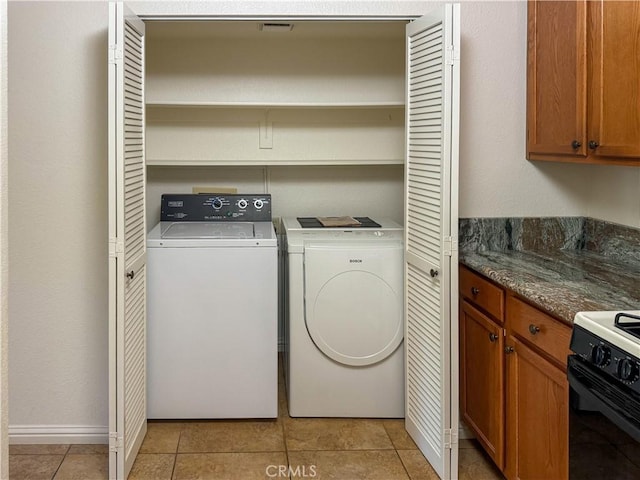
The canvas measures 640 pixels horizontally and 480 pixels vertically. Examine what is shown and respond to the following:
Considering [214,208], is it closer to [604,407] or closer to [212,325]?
[212,325]

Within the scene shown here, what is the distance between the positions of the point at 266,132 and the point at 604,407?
9.18 ft

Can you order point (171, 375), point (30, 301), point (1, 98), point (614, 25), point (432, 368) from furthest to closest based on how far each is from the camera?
point (171, 375) < point (30, 301) < point (432, 368) < point (614, 25) < point (1, 98)

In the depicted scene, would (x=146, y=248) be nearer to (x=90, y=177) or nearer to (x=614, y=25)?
(x=90, y=177)

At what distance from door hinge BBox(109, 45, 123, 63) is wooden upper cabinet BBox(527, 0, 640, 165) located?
1.70m

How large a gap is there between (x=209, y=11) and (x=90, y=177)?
0.88 metres

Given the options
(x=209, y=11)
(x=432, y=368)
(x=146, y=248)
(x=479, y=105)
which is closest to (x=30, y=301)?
(x=146, y=248)

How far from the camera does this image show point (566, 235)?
12.0 feet

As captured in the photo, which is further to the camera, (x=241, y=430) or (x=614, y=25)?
(x=241, y=430)

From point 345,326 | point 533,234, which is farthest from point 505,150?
point 345,326

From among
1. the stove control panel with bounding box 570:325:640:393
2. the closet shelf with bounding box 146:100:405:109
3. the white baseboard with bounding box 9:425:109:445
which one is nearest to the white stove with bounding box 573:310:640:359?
the stove control panel with bounding box 570:325:640:393

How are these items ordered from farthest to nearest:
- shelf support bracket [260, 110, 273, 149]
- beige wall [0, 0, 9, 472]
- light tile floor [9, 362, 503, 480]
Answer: shelf support bracket [260, 110, 273, 149] < light tile floor [9, 362, 503, 480] < beige wall [0, 0, 9, 472]

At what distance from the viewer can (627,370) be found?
1927 mm

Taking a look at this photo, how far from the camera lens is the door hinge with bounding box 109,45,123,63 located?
115 inches

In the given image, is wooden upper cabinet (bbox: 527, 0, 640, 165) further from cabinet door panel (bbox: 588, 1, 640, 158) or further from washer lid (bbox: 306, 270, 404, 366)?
washer lid (bbox: 306, 270, 404, 366)
